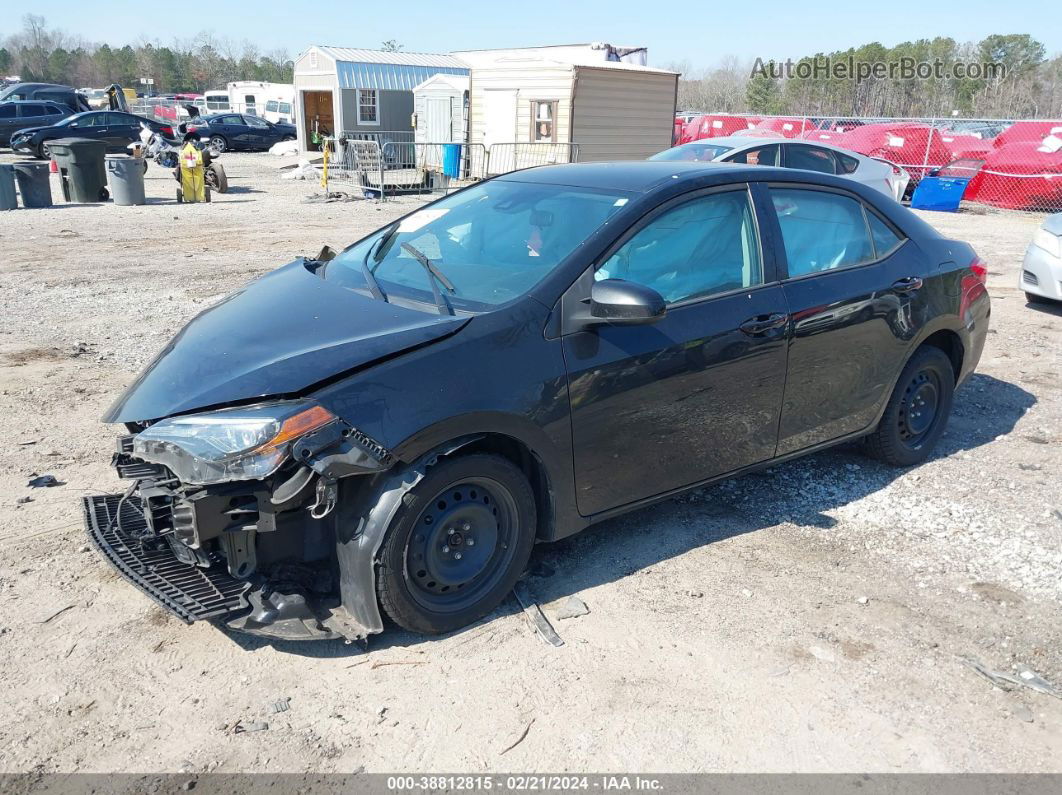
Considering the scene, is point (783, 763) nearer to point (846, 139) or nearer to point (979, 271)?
point (979, 271)

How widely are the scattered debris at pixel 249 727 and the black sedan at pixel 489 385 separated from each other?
32 cm

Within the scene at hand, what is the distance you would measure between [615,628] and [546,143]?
19294 mm

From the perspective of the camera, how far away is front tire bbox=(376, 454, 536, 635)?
3.10 meters

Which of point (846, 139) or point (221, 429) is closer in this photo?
point (221, 429)

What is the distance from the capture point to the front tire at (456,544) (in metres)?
3.10

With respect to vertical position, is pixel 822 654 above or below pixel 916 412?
below

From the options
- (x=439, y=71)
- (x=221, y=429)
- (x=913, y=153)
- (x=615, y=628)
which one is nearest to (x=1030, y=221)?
(x=913, y=153)

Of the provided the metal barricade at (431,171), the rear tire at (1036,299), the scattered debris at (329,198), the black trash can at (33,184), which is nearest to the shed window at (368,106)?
the metal barricade at (431,171)

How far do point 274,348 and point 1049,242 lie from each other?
29.3 ft

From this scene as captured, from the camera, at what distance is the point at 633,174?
4.12 m

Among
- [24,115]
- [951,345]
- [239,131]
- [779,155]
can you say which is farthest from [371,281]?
[239,131]

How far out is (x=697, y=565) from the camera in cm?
398

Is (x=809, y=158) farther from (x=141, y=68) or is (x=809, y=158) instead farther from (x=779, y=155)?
(x=141, y=68)

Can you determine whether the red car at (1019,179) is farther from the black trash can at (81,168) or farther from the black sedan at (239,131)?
the black sedan at (239,131)
